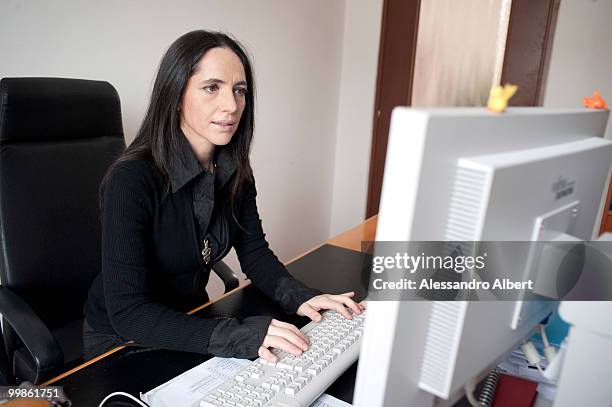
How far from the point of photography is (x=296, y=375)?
0.72 m

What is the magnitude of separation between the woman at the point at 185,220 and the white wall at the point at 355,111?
1824 mm

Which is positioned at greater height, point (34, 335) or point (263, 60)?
point (263, 60)

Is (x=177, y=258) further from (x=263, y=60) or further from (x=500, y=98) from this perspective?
(x=263, y=60)

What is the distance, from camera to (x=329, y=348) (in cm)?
80

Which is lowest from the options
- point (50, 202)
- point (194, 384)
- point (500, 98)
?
point (194, 384)

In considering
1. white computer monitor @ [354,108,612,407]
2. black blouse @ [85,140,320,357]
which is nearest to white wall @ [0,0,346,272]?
black blouse @ [85,140,320,357]

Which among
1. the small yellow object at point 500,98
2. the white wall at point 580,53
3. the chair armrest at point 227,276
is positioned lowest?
the chair armrest at point 227,276

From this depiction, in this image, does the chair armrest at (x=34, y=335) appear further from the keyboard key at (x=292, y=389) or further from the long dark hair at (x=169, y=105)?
the keyboard key at (x=292, y=389)

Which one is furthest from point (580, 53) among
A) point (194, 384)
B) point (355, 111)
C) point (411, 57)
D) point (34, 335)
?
point (34, 335)

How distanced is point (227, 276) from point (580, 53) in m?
2.15

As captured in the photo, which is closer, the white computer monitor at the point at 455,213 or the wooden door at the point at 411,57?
the white computer monitor at the point at 455,213

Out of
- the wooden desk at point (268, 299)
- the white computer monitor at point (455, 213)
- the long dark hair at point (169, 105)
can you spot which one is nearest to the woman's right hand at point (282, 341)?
the wooden desk at point (268, 299)

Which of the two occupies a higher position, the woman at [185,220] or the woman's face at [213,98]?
the woman's face at [213,98]

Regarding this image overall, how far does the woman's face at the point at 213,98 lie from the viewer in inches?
42.1
